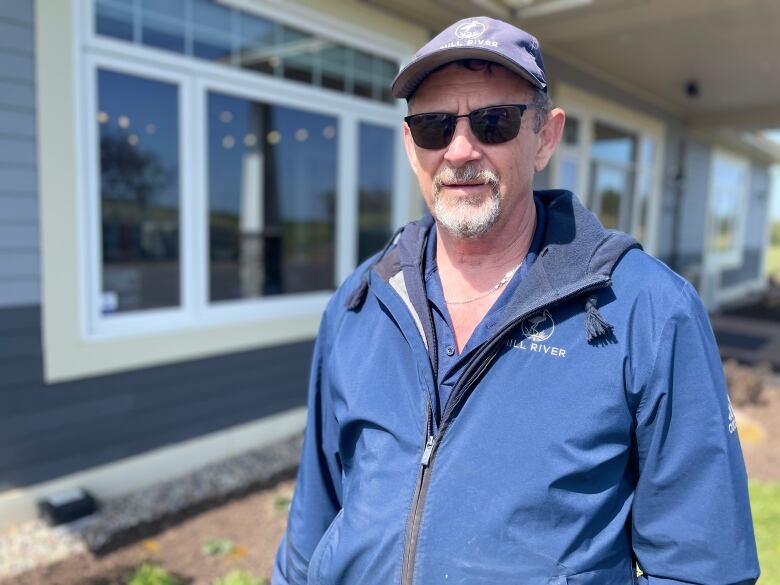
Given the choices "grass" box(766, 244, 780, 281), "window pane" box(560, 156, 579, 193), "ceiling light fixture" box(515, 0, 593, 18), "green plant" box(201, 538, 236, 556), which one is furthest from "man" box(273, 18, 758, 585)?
"grass" box(766, 244, 780, 281)

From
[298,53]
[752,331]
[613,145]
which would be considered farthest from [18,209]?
[752,331]

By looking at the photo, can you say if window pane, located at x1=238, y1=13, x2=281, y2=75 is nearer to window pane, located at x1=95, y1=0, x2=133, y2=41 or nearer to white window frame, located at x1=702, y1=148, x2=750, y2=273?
window pane, located at x1=95, y1=0, x2=133, y2=41

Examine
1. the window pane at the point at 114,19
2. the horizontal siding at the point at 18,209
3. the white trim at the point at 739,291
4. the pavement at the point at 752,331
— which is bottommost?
the pavement at the point at 752,331

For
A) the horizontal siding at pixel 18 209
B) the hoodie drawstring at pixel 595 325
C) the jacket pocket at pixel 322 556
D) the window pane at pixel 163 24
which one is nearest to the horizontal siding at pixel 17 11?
the window pane at pixel 163 24

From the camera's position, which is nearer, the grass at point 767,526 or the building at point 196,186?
the grass at point 767,526

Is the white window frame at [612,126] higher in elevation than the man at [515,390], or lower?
higher

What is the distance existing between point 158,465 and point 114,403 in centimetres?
51

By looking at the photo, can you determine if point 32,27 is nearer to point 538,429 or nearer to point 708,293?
point 538,429

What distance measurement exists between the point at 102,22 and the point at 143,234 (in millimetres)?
1336

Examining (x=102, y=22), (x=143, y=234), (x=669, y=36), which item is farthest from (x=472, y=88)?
(x=669, y=36)

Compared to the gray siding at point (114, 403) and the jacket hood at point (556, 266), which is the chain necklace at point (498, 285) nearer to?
the jacket hood at point (556, 266)

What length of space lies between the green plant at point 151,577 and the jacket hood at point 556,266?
1.75 metres

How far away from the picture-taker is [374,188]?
525cm

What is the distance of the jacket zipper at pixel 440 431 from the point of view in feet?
3.84
